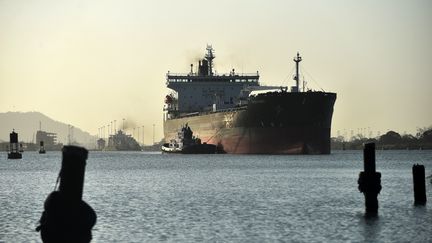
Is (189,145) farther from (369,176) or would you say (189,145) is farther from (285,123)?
(369,176)

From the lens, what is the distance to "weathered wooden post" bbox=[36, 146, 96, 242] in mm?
15963

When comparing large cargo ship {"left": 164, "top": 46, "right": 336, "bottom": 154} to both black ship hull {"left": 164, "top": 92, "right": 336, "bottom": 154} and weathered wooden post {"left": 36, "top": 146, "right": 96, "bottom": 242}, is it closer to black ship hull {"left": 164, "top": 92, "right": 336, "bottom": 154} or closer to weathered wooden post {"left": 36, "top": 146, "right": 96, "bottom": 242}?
black ship hull {"left": 164, "top": 92, "right": 336, "bottom": 154}

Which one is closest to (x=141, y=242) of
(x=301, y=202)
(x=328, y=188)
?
(x=301, y=202)

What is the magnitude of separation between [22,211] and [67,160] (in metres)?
18.0

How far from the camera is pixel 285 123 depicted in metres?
99.1

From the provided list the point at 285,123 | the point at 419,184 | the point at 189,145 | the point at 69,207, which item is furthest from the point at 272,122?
the point at 69,207

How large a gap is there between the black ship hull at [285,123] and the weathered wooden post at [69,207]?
82982mm

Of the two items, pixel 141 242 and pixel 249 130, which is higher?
pixel 249 130

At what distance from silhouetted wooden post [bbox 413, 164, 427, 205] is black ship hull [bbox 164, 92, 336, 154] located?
64289mm

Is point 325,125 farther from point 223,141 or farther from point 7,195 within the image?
point 7,195

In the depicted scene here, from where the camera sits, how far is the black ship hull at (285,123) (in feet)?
325

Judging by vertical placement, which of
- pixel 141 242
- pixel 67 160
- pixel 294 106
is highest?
pixel 294 106

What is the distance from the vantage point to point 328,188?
4706 cm

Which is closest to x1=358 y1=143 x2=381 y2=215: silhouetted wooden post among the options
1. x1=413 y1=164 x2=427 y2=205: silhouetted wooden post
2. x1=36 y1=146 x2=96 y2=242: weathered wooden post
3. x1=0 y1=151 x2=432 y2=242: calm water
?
x1=0 y1=151 x2=432 y2=242: calm water
